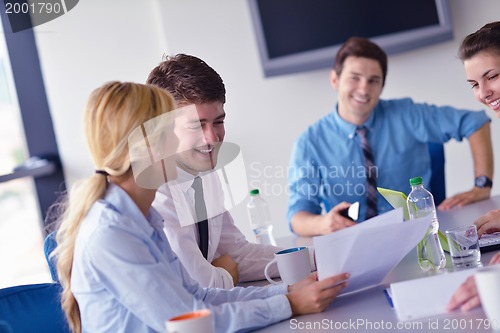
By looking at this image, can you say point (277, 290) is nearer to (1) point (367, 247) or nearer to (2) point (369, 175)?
(1) point (367, 247)

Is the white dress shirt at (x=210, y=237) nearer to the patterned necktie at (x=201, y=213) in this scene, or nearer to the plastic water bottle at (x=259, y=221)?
the patterned necktie at (x=201, y=213)

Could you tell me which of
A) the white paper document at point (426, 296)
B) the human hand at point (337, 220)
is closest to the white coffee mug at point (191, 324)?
the white paper document at point (426, 296)

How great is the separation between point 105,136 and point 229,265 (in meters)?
0.70

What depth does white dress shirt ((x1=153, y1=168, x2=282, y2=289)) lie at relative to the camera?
1.85 metres

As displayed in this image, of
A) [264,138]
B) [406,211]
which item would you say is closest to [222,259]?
[406,211]

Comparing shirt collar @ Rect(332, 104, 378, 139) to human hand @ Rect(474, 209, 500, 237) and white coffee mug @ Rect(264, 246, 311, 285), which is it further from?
white coffee mug @ Rect(264, 246, 311, 285)

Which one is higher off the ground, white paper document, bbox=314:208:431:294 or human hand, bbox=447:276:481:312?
white paper document, bbox=314:208:431:294

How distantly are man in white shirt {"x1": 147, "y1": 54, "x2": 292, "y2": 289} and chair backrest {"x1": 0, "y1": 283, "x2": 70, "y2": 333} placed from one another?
1.21 feet

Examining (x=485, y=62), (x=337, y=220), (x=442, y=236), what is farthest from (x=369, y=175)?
(x=442, y=236)

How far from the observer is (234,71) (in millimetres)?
4047

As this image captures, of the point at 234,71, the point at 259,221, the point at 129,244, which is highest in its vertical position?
the point at 234,71

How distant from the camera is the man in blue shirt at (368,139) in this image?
3178mm

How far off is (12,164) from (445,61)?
96.1 inches

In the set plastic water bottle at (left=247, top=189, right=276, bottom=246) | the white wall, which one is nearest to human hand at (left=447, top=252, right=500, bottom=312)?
plastic water bottle at (left=247, top=189, right=276, bottom=246)
